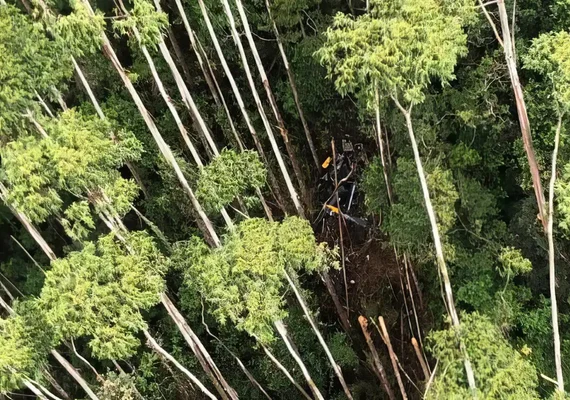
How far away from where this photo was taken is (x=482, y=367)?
4789 mm

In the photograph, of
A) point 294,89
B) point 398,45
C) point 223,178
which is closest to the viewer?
point 398,45

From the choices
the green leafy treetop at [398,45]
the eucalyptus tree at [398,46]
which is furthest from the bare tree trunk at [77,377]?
the green leafy treetop at [398,45]

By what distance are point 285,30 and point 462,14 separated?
4141 millimetres

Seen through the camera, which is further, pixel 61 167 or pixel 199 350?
pixel 199 350

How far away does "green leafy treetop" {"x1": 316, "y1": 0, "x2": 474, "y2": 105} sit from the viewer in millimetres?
4469

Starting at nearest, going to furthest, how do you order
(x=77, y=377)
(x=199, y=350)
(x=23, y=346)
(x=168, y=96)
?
(x=23, y=346) → (x=77, y=377) → (x=168, y=96) → (x=199, y=350)

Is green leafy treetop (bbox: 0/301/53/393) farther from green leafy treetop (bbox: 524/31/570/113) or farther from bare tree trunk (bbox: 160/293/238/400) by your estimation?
green leafy treetop (bbox: 524/31/570/113)

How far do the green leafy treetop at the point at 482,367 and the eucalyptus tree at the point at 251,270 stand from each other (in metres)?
1.85

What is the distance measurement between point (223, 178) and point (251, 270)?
1271 mm

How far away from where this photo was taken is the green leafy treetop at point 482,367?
478 centimetres

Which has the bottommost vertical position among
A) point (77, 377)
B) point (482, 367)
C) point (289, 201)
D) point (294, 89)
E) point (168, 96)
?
point (482, 367)

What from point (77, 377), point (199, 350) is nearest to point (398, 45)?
point (199, 350)

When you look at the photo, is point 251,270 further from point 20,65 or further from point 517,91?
point 517,91

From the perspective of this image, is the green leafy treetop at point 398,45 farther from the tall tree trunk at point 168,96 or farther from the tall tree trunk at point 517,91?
the tall tree trunk at point 168,96
